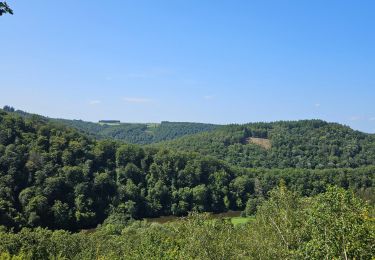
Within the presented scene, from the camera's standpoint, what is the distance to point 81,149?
118250 mm

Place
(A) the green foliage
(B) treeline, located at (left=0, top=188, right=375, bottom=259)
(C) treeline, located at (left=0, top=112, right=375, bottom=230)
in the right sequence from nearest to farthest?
(A) the green foliage < (B) treeline, located at (left=0, top=188, right=375, bottom=259) < (C) treeline, located at (left=0, top=112, right=375, bottom=230)

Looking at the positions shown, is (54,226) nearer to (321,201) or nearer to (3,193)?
(3,193)

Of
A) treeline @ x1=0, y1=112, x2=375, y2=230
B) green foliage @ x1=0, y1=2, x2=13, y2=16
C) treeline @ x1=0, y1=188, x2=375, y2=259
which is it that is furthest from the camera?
treeline @ x1=0, y1=112, x2=375, y2=230

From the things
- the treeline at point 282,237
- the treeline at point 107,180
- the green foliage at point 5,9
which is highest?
the green foliage at point 5,9

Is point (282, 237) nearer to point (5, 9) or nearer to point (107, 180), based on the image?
point (5, 9)

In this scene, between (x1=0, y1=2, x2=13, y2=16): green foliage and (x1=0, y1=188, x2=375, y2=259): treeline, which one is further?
(x1=0, y1=188, x2=375, y2=259): treeline

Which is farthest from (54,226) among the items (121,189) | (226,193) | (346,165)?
(346,165)

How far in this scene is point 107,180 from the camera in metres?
113

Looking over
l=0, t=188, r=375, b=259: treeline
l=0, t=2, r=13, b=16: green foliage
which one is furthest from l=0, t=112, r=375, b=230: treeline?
l=0, t=2, r=13, b=16: green foliage

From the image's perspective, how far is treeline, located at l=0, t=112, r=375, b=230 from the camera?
95.5 metres

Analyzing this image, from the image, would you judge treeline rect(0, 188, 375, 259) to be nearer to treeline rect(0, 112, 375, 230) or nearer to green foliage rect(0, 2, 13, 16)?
green foliage rect(0, 2, 13, 16)

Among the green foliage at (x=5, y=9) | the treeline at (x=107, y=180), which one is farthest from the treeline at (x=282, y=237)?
the treeline at (x=107, y=180)

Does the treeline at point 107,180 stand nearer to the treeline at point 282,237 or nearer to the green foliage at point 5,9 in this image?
the treeline at point 282,237

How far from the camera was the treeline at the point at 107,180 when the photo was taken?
95.5m
